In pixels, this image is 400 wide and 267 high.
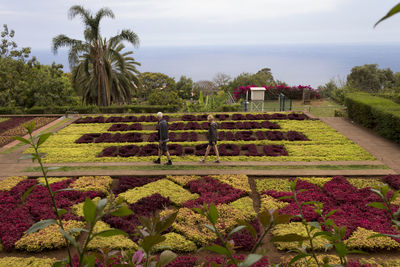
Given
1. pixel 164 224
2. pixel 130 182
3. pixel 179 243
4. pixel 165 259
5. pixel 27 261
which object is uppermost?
pixel 164 224

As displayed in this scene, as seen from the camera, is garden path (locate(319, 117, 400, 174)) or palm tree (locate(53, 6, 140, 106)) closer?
garden path (locate(319, 117, 400, 174))

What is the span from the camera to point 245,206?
22.4 feet

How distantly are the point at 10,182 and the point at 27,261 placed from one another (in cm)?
366

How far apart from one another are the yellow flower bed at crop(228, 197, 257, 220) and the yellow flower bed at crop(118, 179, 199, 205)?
896 millimetres

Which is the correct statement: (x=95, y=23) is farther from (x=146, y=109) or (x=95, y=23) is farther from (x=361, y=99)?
(x=361, y=99)

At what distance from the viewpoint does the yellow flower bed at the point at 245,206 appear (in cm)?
646

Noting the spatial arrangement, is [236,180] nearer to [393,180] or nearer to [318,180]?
[318,180]

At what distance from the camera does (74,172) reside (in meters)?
8.83

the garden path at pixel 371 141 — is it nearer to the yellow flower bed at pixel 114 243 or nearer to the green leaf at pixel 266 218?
the yellow flower bed at pixel 114 243

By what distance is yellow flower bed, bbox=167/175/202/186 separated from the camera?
8002mm

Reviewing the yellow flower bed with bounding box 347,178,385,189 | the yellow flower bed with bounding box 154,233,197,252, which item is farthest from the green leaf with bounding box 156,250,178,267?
the yellow flower bed with bounding box 347,178,385,189

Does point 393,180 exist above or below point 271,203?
above

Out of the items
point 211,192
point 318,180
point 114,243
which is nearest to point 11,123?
point 211,192

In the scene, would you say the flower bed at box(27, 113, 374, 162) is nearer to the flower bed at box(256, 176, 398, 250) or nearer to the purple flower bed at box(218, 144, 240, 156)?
the purple flower bed at box(218, 144, 240, 156)
